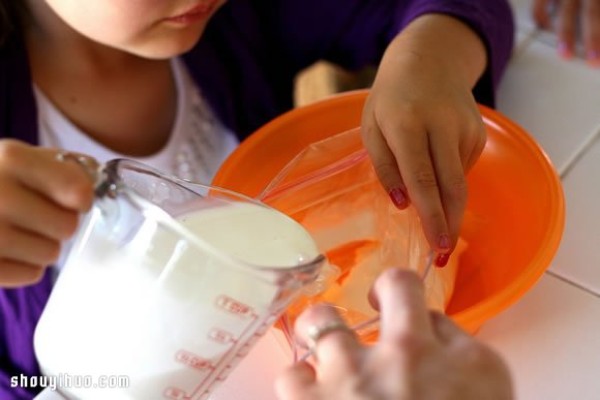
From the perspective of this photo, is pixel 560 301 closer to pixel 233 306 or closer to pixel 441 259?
pixel 441 259

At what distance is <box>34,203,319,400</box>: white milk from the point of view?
38 cm

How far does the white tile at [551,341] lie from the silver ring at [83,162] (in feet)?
1.02

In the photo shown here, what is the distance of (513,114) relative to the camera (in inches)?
29.1

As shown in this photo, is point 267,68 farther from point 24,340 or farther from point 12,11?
point 24,340

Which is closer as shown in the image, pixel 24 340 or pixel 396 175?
pixel 396 175

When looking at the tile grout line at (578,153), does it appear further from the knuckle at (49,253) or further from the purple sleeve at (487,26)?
the knuckle at (49,253)

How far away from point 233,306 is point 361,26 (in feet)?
1.90

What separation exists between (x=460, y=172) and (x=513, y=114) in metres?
0.23

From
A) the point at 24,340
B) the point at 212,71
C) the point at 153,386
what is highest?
the point at 153,386

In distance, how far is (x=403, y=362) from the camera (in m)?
0.35

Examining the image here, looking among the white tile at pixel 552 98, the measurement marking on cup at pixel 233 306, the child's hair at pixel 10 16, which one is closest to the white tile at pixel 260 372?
the measurement marking on cup at pixel 233 306

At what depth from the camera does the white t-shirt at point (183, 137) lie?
835 millimetres

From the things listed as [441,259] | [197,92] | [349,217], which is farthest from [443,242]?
[197,92]

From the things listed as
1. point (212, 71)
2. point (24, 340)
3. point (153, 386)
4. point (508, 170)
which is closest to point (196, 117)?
point (212, 71)
